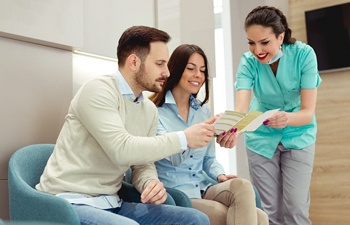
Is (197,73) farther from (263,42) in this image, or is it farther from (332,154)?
(332,154)

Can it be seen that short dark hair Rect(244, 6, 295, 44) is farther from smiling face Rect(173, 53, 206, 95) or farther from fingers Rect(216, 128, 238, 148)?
fingers Rect(216, 128, 238, 148)

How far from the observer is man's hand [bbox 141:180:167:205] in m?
1.71

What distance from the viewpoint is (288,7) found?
4762mm

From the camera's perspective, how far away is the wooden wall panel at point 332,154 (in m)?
4.20

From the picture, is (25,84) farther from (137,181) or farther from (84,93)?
(137,181)

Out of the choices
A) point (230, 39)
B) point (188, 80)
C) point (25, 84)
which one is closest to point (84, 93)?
point (25, 84)

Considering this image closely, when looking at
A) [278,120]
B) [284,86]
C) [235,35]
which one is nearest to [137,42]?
[278,120]

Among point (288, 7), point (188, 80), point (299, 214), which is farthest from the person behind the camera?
point (288, 7)

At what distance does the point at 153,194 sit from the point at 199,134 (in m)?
0.31

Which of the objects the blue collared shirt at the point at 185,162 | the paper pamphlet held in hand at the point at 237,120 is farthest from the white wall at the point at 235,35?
the paper pamphlet held in hand at the point at 237,120

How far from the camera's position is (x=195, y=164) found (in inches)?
90.6

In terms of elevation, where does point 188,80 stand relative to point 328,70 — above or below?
below

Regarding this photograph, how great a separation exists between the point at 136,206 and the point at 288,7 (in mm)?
3599

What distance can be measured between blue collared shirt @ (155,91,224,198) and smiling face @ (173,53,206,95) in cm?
8
